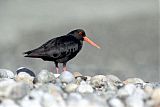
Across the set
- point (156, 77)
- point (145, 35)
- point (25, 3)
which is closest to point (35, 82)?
point (156, 77)

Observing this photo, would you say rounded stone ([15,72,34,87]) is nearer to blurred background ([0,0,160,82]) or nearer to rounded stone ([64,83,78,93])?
rounded stone ([64,83,78,93])

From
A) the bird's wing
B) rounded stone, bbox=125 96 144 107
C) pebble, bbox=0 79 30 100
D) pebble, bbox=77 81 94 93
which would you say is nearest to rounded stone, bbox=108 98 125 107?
rounded stone, bbox=125 96 144 107

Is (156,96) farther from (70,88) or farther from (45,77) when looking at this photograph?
(45,77)

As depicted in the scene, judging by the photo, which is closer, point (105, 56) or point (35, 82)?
point (35, 82)

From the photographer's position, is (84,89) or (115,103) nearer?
(115,103)

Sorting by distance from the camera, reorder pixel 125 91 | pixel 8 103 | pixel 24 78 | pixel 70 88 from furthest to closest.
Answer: pixel 24 78, pixel 70 88, pixel 125 91, pixel 8 103

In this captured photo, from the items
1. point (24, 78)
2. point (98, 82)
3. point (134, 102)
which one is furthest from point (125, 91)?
point (24, 78)

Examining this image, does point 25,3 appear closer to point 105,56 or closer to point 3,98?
point 105,56

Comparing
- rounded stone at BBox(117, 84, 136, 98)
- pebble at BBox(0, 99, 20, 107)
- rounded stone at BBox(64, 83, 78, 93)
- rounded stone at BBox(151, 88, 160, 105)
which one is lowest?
pebble at BBox(0, 99, 20, 107)

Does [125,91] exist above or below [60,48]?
below
